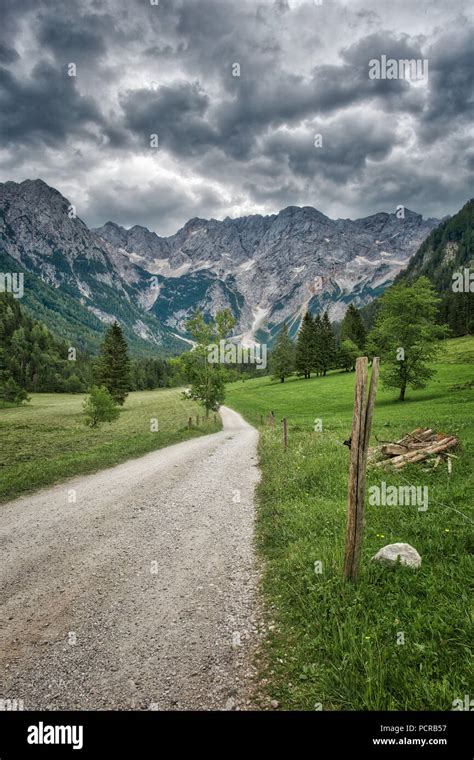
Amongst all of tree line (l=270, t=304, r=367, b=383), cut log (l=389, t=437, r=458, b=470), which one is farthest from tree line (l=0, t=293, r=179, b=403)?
cut log (l=389, t=437, r=458, b=470)

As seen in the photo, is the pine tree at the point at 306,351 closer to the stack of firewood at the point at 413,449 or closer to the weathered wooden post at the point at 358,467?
the stack of firewood at the point at 413,449

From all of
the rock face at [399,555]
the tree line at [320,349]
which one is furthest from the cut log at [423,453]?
the tree line at [320,349]

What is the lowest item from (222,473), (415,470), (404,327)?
(222,473)

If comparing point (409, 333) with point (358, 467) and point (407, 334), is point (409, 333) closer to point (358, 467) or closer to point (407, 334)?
point (407, 334)

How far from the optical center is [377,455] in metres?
15.1

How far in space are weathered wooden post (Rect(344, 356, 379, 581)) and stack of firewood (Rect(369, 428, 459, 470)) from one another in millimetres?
7780

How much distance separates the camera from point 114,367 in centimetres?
6950

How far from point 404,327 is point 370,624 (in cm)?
4256

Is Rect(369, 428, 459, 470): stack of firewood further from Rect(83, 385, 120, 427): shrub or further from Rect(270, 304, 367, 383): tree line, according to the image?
Rect(270, 304, 367, 383): tree line

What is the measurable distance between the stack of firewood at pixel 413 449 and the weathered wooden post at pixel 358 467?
7.78m

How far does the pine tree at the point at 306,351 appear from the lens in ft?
298

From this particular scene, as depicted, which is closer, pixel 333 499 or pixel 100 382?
pixel 333 499
